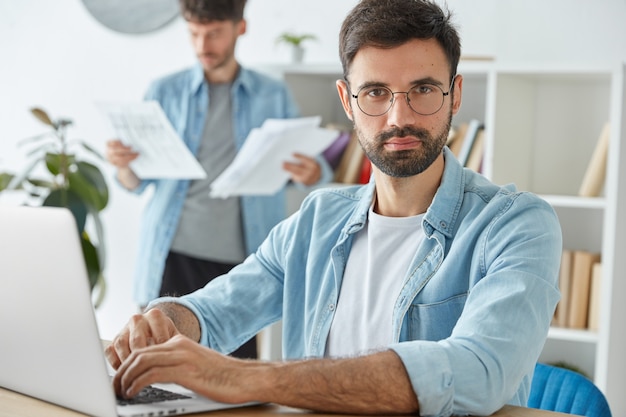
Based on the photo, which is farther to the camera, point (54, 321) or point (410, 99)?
point (410, 99)

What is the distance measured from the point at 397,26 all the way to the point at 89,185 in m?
2.43

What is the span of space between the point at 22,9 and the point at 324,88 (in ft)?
5.88

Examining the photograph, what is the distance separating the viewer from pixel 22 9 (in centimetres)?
473

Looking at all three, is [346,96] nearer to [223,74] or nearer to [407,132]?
[407,132]

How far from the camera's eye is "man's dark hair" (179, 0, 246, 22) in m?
3.13

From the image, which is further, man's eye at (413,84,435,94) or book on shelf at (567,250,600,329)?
book on shelf at (567,250,600,329)

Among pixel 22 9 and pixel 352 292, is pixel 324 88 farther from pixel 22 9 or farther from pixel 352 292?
pixel 352 292

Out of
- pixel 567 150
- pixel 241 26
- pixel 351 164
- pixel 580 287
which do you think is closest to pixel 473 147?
pixel 567 150

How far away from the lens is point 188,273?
3309 millimetres

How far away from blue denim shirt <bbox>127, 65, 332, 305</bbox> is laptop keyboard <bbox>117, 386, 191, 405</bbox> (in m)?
1.96

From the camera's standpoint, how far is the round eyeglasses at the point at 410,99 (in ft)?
5.25

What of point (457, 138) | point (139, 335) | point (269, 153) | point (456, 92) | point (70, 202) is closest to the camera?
point (139, 335)

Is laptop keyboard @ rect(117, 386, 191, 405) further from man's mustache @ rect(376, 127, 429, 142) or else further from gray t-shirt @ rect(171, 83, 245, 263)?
gray t-shirt @ rect(171, 83, 245, 263)

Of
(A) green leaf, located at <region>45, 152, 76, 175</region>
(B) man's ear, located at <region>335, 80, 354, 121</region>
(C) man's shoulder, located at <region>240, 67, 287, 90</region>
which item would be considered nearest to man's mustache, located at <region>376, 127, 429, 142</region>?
(B) man's ear, located at <region>335, 80, 354, 121</region>
